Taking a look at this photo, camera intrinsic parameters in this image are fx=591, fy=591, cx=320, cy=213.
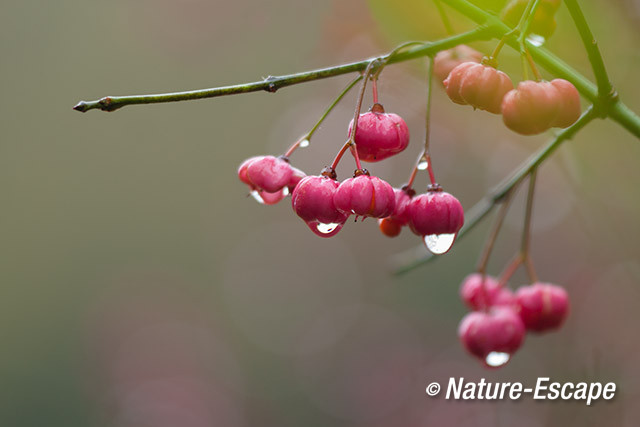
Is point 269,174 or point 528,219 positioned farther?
point 528,219

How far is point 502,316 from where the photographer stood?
1.78m

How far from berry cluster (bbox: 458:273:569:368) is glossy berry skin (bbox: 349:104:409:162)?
2.61ft

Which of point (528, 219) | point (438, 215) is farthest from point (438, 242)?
point (528, 219)

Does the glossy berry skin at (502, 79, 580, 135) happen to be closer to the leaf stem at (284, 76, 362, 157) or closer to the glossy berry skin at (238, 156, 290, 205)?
the leaf stem at (284, 76, 362, 157)

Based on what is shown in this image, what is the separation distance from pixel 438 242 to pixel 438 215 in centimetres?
6

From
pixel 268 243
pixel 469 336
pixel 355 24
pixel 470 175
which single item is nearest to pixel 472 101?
pixel 469 336

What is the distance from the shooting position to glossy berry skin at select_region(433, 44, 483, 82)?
4.79 feet

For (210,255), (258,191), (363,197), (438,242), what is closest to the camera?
(363,197)

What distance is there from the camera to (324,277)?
9758 millimetres

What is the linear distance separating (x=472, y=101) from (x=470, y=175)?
6826mm

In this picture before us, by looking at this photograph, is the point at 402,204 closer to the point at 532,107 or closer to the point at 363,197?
the point at 363,197

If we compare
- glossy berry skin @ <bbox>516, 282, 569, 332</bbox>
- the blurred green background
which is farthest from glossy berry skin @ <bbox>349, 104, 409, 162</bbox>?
the blurred green background

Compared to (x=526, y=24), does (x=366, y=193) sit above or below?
below

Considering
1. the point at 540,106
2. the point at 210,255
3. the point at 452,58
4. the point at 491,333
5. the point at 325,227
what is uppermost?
the point at 210,255
